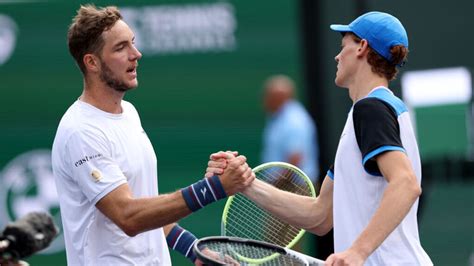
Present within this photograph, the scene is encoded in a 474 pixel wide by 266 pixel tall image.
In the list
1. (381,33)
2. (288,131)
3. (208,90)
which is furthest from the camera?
(288,131)

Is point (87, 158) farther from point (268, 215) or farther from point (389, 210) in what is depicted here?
point (389, 210)

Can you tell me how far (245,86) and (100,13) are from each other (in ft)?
16.5

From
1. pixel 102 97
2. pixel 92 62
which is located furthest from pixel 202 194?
pixel 92 62

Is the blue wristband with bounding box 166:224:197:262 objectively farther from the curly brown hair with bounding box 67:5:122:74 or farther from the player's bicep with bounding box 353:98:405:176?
the player's bicep with bounding box 353:98:405:176

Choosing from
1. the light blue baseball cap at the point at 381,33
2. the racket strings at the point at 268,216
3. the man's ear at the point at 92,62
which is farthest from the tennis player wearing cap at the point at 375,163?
the man's ear at the point at 92,62

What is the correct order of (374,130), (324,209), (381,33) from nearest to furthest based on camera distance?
(374,130), (381,33), (324,209)

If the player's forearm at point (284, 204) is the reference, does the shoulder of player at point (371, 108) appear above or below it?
above

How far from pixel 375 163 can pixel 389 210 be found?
0.25 m

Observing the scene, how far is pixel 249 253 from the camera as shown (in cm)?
586

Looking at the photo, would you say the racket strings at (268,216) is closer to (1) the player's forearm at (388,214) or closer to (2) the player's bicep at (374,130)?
(2) the player's bicep at (374,130)

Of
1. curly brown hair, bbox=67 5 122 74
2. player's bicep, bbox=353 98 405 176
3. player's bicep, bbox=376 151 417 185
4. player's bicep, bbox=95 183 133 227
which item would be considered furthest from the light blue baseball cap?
player's bicep, bbox=95 183 133 227

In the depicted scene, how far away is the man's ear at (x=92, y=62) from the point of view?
596 centimetres

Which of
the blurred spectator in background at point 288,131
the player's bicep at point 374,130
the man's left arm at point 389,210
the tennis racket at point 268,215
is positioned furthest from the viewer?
the blurred spectator in background at point 288,131

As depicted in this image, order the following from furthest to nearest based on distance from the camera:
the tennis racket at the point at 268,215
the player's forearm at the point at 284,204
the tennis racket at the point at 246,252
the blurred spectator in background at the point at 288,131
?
1. the blurred spectator in background at the point at 288,131
2. the tennis racket at the point at 268,215
3. the player's forearm at the point at 284,204
4. the tennis racket at the point at 246,252
